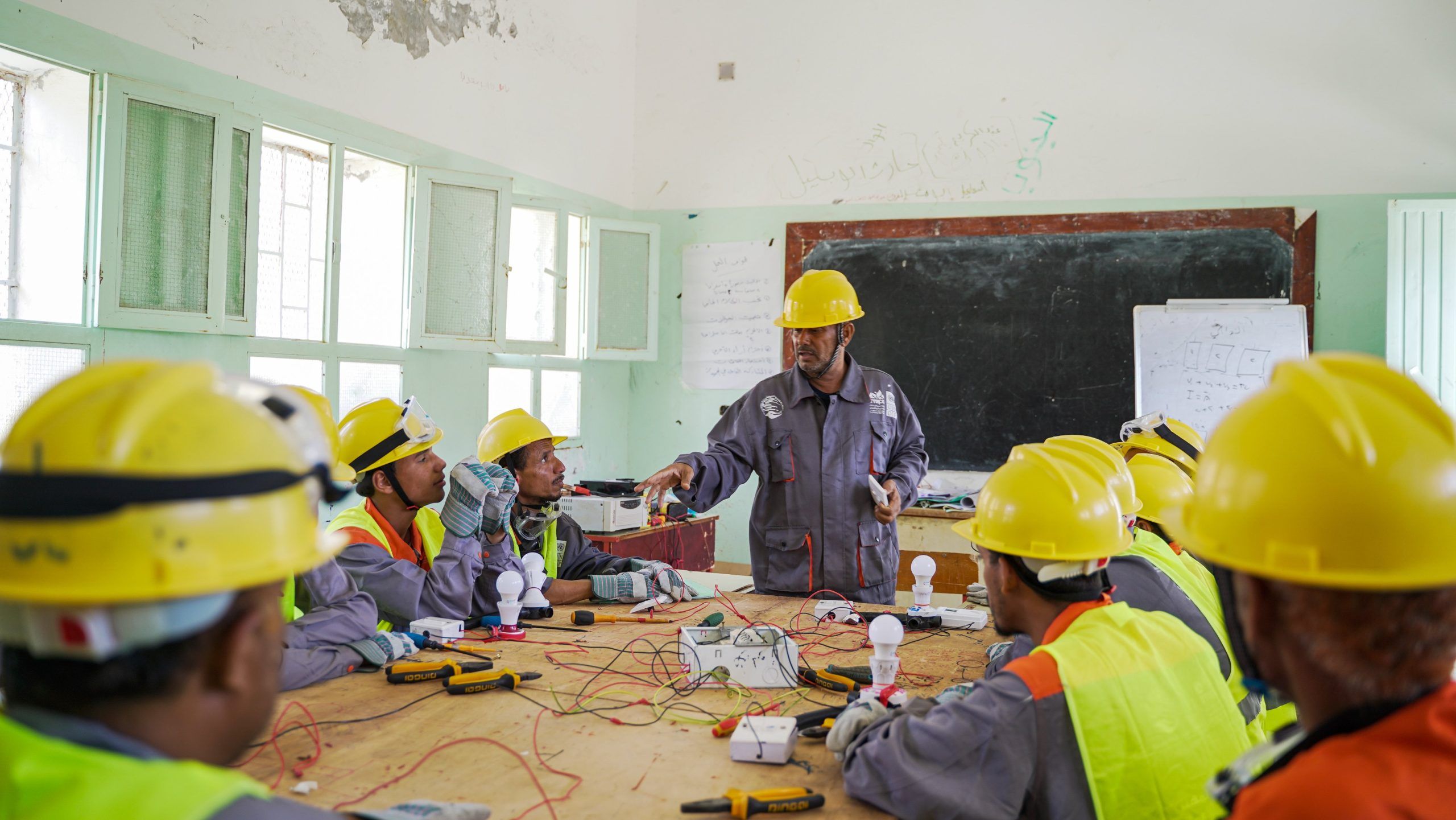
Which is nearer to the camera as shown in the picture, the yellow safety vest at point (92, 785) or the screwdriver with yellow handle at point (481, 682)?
the yellow safety vest at point (92, 785)

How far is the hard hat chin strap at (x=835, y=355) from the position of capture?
383 cm

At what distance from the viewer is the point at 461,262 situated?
207 inches

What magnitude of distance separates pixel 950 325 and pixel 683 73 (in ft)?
9.05

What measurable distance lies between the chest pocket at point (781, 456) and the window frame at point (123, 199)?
2.39 m

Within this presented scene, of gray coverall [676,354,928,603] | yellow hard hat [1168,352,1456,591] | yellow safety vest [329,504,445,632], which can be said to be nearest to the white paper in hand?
gray coverall [676,354,928,603]

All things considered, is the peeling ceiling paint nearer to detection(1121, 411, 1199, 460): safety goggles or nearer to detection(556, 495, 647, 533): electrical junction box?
detection(556, 495, 647, 533): electrical junction box

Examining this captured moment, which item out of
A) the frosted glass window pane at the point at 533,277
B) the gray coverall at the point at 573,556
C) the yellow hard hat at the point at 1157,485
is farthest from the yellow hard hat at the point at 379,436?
the frosted glass window pane at the point at 533,277

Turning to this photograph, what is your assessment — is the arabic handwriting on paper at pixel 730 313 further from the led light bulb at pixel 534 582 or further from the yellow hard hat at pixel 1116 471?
the yellow hard hat at pixel 1116 471

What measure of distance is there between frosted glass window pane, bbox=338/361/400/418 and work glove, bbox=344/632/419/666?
254 cm

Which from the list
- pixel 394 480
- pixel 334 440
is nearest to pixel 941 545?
pixel 394 480

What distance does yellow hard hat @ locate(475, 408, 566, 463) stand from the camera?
336 centimetres

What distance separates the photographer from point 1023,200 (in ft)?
20.0

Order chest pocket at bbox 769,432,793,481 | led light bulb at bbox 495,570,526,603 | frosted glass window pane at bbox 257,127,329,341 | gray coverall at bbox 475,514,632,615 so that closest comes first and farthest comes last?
led light bulb at bbox 495,570,526,603 < gray coverall at bbox 475,514,632,615 < chest pocket at bbox 769,432,793,481 < frosted glass window pane at bbox 257,127,329,341

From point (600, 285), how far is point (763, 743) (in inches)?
197
